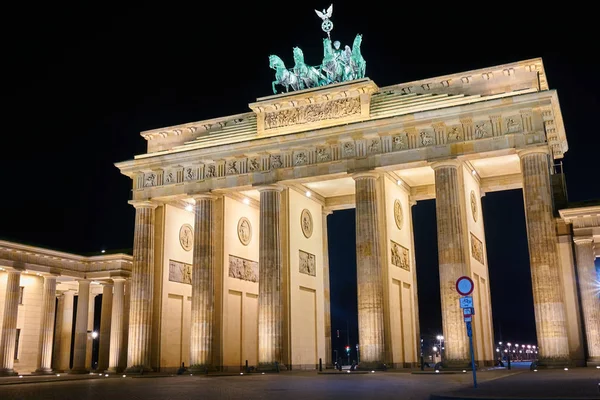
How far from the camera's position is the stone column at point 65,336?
4834 centimetres

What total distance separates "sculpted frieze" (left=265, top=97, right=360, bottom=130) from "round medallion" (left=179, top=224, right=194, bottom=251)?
10.2 meters

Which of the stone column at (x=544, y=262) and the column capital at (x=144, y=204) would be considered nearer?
the stone column at (x=544, y=262)

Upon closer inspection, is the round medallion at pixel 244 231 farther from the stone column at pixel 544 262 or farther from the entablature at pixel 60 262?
the stone column at pixel 544 262

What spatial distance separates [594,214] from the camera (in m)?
30.0

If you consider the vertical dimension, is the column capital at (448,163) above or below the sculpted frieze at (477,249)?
above

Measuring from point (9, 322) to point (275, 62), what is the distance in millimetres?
24063

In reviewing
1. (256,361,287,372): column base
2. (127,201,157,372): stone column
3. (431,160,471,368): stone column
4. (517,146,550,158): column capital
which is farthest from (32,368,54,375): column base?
(517,146,550,158): column capital

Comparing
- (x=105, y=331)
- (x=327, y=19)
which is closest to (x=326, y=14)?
(x=327, y=19)

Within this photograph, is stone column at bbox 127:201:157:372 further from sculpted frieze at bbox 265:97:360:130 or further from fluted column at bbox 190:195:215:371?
sculpted frieze at bbox 265:97:360:130

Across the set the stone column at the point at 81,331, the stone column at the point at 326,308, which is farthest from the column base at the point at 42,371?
the stone column at the point at 326,308

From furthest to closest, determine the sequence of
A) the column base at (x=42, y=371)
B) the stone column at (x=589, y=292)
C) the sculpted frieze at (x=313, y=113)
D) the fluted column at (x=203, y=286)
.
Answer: the column base at (x=42, y=371), the fluted column at (x=203, y=286), the sculpted frieze at (x=313, y=113), the stone column at (x=589, y=292)

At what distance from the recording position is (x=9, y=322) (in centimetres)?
4141

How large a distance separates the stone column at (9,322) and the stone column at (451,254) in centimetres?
2770

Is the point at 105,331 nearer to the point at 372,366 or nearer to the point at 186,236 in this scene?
the point at 186,236
